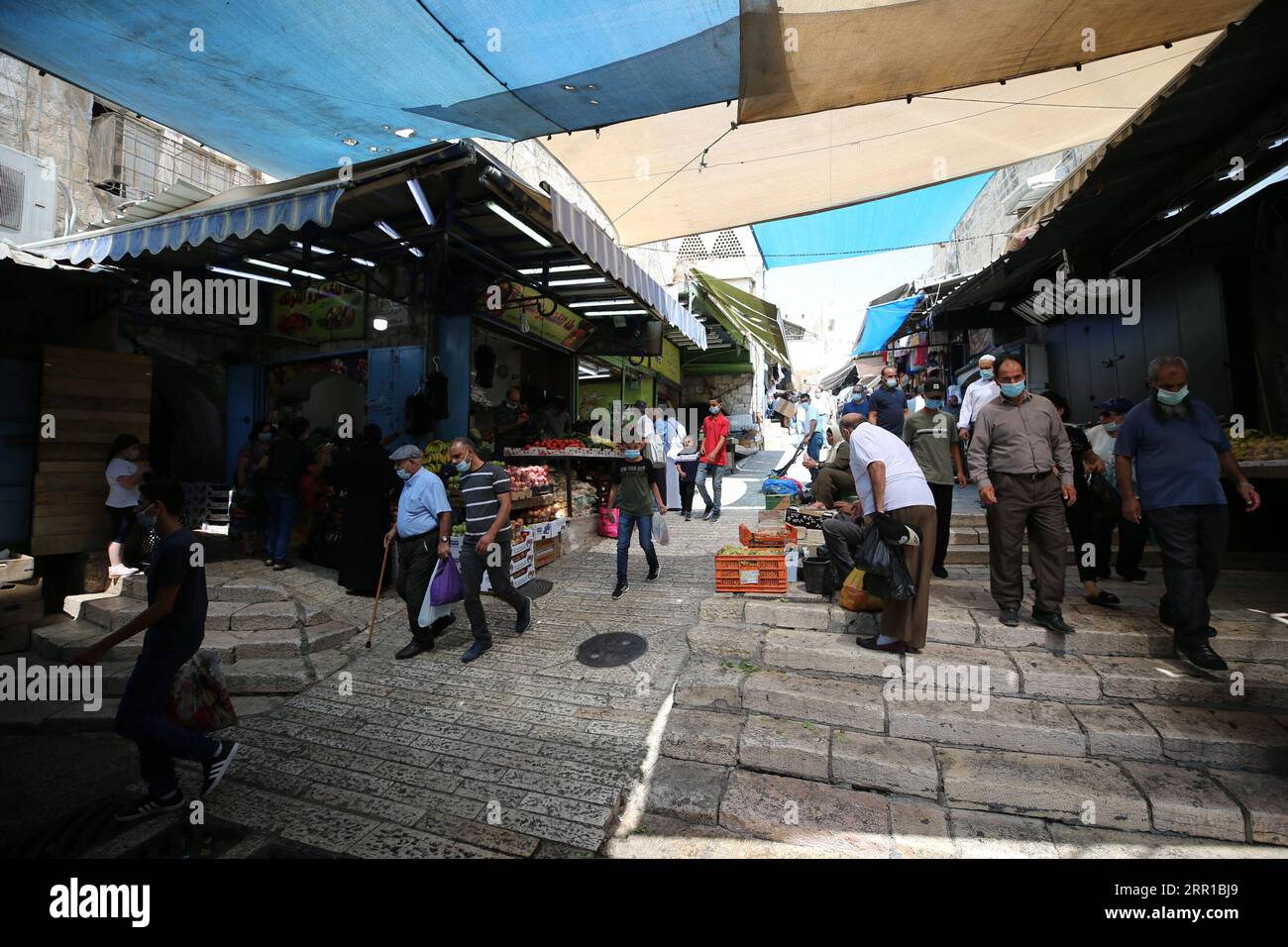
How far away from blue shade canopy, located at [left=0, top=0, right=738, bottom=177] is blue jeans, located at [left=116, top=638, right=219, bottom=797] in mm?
4368

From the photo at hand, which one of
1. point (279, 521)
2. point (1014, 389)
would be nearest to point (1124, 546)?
point (1014, 389)

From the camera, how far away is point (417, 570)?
520 cm

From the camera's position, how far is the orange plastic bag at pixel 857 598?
452cm

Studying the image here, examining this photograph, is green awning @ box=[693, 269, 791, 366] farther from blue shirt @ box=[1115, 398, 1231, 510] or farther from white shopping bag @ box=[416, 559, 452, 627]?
blue shirt @ box=[1115, 398, 1231, 510]

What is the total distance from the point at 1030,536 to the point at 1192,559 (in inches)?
36.2

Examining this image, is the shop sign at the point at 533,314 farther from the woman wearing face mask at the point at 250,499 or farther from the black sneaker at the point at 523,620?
the black sneaker at the point at 523,620

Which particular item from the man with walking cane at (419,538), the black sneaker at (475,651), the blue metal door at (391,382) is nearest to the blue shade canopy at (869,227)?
the blue metal door at (391,382)

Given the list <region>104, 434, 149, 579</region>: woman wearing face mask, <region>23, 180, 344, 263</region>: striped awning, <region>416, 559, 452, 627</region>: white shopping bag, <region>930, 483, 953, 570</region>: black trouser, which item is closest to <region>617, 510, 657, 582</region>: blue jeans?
<region>416, 559, 452, 627</region>: white shopping bag

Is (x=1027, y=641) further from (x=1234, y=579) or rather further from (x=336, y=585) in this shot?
(x=336, y=585)

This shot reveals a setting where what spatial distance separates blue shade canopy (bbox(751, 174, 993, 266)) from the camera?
935 cm

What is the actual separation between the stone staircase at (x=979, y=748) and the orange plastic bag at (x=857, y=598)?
33 centimetres

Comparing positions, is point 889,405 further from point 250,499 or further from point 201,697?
point 250,499

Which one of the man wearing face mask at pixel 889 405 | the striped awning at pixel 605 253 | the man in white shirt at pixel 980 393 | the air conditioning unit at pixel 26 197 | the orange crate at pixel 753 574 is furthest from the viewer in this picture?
the air conditioning unit at pixel 26 197
